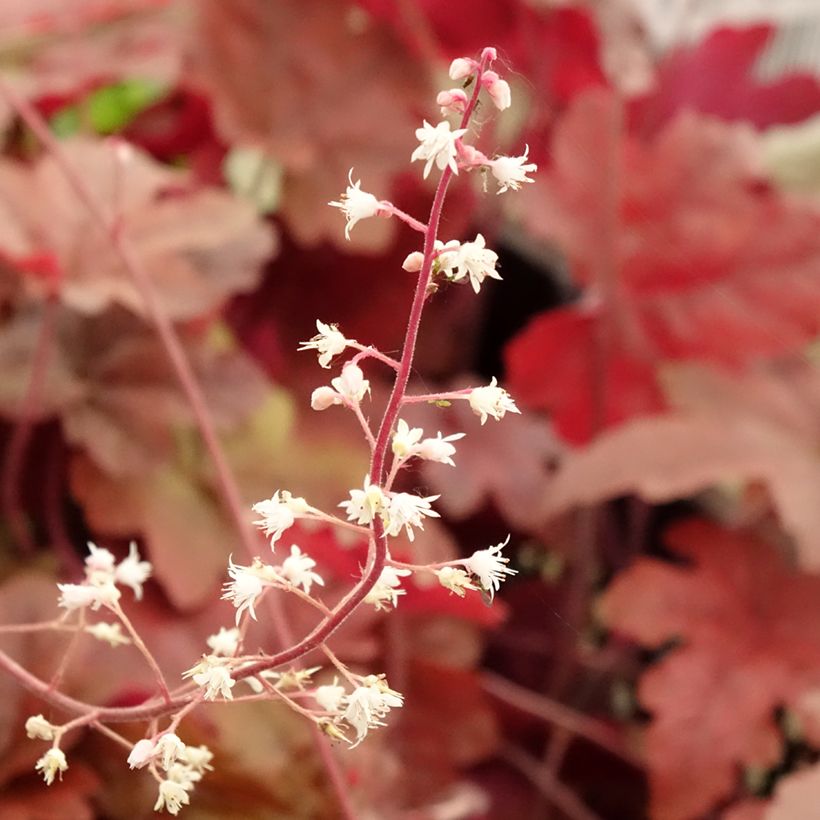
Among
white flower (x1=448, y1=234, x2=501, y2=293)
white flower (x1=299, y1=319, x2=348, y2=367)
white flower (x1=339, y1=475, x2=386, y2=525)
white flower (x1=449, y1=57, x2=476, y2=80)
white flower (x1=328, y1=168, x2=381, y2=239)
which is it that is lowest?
white flower (x1=339, y1=475, x2=386, y2=525)

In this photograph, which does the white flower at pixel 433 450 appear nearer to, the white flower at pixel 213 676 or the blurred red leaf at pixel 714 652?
the white flower at pixel 213 676

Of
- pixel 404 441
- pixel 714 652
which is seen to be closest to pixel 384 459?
pixel 404 441

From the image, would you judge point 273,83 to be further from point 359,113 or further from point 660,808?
point 660,808

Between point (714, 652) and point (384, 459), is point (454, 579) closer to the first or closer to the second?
point (384, 459)

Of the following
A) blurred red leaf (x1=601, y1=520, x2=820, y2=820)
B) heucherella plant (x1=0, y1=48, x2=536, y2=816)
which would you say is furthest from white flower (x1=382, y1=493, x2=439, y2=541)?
blurred red leaf (x1=601, y1=520, x2=820, y2=820)

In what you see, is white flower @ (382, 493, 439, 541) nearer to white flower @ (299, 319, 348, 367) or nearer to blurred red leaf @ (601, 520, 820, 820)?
white flower @ (299, 319, 348, 367)

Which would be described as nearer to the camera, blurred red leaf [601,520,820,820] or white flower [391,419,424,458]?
white flower [391,419,424,458]

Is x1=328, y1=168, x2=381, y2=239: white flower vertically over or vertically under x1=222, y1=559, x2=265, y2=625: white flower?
over
